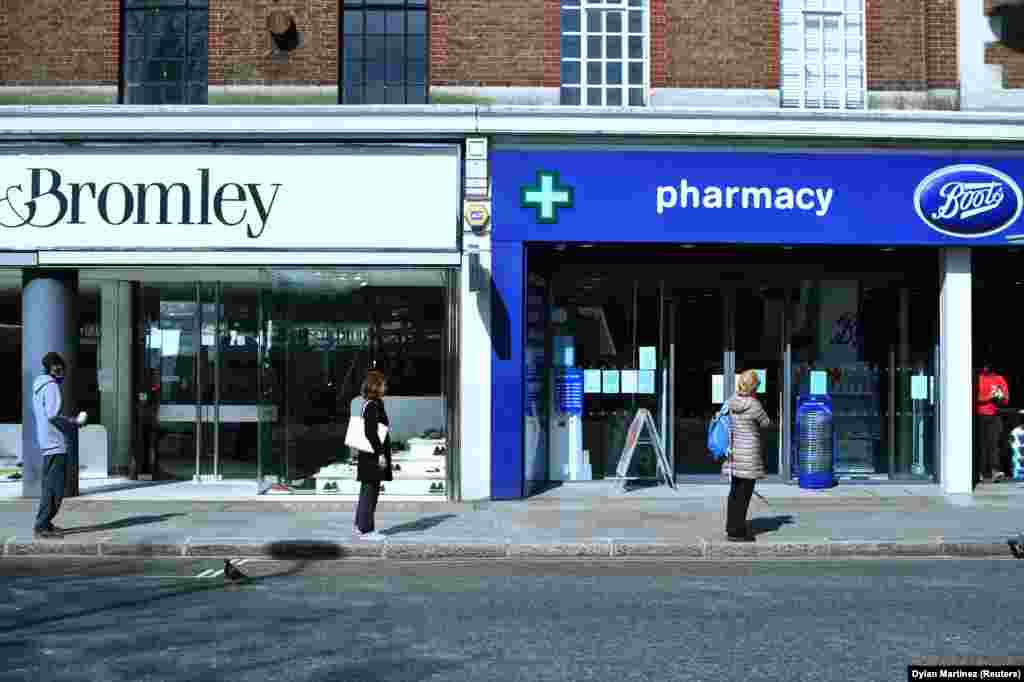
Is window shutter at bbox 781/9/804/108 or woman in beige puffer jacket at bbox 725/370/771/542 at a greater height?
window shutter at bbox 781/9/804/108

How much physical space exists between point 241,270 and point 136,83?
2.88 metres

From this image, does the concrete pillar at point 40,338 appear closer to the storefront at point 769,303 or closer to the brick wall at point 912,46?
the storefront at point 769,303

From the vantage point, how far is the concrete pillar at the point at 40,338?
599 inches

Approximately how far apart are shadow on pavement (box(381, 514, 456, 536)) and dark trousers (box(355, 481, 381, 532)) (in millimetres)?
260

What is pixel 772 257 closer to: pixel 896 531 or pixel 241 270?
pixel 896 531

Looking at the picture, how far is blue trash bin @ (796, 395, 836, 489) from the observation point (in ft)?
53.4

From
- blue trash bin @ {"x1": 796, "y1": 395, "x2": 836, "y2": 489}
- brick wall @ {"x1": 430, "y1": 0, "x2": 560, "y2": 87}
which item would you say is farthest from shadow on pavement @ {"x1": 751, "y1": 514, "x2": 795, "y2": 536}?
brick wall @ {"x1": 430, "y1": 0, "x2": 560, "y2": 87}

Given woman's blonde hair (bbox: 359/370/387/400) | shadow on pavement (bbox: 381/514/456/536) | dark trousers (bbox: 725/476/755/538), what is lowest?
shadow on pavement (bbox: 381/514/456/536)

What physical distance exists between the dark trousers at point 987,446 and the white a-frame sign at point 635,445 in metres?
4.60

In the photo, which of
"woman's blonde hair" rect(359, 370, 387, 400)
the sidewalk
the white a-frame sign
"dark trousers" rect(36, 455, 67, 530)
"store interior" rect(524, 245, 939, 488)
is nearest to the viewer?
the sidewalk

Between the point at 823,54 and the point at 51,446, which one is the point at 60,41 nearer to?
the point at 51,446

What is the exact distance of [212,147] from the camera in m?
15.3

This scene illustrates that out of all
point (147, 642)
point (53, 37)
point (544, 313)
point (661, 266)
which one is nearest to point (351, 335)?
point (544, 313)

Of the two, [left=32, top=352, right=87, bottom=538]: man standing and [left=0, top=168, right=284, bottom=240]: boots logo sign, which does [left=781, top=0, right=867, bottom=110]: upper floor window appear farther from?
[left=32, top=352, right=87, bottom=538]: man standing
